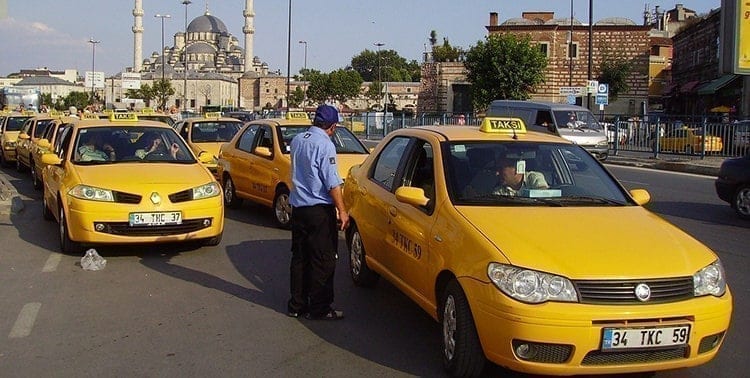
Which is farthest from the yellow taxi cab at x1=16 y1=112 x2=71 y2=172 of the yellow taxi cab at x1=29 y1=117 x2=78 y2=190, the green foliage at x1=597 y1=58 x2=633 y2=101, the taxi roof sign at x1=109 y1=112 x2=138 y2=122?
the green foliage at x1=597 y1=58 x2=633 y2=101

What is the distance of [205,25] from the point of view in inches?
6053

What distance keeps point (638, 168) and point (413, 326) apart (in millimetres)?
18855

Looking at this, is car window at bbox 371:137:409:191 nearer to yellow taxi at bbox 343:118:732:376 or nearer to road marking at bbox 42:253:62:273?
yellow taxi at bbox 343:118:732:376

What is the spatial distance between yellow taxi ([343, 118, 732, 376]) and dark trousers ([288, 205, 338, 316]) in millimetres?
486

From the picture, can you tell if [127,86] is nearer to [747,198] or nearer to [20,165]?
[20,165]

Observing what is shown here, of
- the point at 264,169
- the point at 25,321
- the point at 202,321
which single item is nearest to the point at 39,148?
the point at 264,169

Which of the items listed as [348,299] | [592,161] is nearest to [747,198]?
[592,161]

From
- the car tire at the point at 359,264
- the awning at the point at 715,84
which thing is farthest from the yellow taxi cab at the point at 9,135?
the awning at the point at 715,84

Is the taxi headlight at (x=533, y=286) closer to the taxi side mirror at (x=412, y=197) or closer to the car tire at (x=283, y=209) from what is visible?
the taxi side mirror at (x=412, y=197)

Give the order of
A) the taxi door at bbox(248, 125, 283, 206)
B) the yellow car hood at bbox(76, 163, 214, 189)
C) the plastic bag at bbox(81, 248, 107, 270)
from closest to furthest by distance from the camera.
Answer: the plastic bag at bbox(81, 248, 107, 270) → the yellow car hood at bbox(76, 163, 214, 189) → the taxi door at bbox(248, 125, 283, 206)

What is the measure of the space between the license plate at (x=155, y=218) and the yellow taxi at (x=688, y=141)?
19.4 m

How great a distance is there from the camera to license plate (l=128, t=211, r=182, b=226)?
8055mm

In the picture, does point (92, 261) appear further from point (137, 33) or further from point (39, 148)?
point (137, 33)

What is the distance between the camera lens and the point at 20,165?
20297mm
